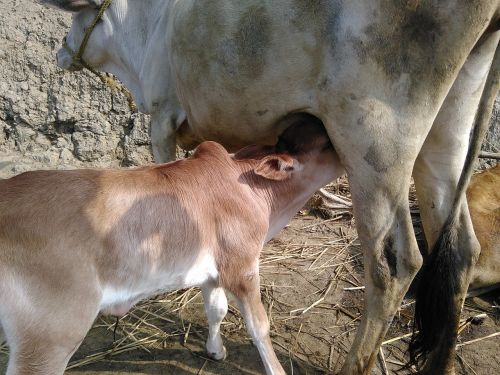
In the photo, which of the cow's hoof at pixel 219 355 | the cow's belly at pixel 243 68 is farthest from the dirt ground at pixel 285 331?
the cow's belly at pixel 243 68

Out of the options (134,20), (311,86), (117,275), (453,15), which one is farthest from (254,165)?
(134,20)

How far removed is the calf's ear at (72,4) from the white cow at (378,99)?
1.01m

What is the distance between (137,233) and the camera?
2379 millimetres

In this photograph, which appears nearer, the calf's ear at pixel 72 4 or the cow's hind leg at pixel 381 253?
the cow's hind leg at pixel 381 253

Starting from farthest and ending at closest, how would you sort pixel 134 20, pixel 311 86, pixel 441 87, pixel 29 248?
pixel 134 20
pixel 311 86
pixel 441 87
pixel 29 248

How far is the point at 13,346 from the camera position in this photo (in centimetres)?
214

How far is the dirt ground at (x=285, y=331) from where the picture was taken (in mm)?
3184

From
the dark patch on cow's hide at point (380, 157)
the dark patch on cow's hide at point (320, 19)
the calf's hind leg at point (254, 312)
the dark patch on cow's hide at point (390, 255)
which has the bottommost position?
the calf's hind leg at point (254, 312)

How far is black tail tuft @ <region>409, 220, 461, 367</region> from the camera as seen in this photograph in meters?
2.88

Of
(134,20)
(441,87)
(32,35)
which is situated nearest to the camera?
(441,87)

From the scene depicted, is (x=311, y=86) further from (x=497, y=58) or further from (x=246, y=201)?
(x=497, y=58)

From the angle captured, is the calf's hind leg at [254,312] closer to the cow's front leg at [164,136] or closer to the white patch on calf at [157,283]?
the white patch on calf at [157,283]

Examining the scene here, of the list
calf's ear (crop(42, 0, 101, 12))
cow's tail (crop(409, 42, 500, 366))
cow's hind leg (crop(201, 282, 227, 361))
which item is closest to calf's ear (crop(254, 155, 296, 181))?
cow's hind leg (crop(201, 282, 227, 361))

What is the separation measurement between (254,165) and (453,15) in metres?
1.15
